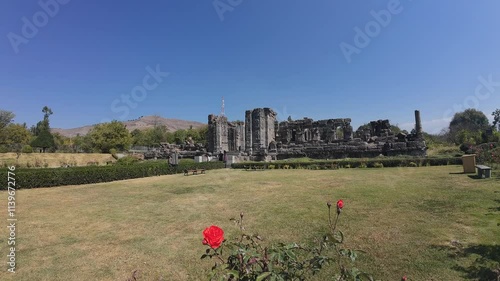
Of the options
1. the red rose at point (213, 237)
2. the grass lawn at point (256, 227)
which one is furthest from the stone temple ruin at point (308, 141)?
the red rose at point (213, 237)

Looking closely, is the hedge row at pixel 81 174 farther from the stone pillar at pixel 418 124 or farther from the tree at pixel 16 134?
the tree at pixel 16 134

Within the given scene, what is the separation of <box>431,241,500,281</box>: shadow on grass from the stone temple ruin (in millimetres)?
21585

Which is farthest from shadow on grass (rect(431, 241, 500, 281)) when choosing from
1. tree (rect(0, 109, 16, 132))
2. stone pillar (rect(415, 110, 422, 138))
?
tree (rect(0, 109, 16, 132))

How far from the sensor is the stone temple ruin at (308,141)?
2541 cm

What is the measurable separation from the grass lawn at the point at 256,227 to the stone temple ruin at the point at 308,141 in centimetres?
1533

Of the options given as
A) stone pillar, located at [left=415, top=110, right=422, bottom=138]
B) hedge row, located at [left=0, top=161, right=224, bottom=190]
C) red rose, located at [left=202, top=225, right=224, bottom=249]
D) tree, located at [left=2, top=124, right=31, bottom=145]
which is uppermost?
tree, located at [left=2, top=124, right=31, bottom=145]

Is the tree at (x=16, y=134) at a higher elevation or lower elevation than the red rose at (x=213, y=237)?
higher

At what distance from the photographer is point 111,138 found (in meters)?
52.1

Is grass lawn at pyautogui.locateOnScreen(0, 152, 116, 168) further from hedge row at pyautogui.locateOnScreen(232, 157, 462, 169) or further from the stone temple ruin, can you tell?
hedge row at pyautogui.locateOnScreen(232, 157, 462, 169)

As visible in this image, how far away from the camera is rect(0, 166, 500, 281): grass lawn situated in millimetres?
4449

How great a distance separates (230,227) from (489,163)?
14.5 meters

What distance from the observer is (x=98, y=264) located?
4734 millimetres

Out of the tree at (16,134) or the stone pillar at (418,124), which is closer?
the stone pillar at (418,124)

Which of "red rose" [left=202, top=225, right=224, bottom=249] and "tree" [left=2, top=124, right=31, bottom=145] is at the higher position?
"tree" [left=2, top=124, right=31, bottom=145]
